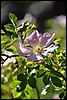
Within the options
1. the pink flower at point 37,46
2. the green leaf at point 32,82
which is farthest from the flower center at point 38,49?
the green leaf at point 32,82

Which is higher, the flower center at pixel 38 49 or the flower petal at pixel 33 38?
the flower petal at pixel 33 38

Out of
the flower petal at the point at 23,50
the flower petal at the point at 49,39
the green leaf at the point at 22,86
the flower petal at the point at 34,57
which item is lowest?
the green leaf at the point at 22,86

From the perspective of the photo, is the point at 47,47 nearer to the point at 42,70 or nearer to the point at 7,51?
the point at 42,70

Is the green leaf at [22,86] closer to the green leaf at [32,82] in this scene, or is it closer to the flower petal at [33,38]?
the green leaf at [32,82]

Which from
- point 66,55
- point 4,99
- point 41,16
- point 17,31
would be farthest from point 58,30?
point 41,16

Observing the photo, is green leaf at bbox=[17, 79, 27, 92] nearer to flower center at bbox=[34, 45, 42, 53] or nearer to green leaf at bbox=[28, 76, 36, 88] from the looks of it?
green leaf at bbox=[28, 76, 36, 88]

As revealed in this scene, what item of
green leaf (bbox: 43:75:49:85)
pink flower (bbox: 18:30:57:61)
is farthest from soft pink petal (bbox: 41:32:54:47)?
green leaf (bbox: 43:75:49:85)

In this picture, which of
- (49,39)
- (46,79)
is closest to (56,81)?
(46,79)

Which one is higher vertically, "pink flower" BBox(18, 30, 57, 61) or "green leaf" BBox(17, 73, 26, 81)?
"pink flower" BBox(18, 30, 57, 61)
